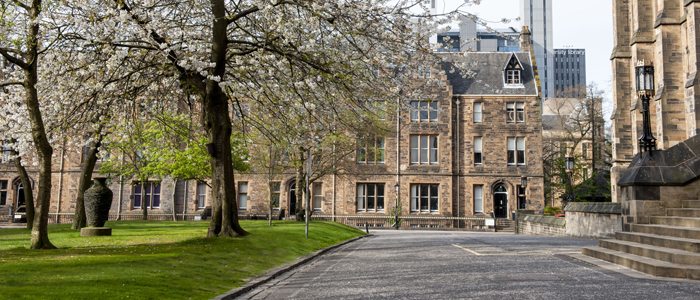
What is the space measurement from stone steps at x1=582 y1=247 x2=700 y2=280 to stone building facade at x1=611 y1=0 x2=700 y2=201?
13615 mm

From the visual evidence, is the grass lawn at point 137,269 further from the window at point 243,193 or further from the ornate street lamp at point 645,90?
the window at point 243,193

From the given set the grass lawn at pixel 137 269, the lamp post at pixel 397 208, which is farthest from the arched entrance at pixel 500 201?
the grass lawn at pixel 137 269

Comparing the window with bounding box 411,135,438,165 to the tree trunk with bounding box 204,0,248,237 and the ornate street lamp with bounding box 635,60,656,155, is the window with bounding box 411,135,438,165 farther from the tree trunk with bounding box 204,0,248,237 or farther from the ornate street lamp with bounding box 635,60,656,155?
the tree trunk with bounding box 204,0,248,237

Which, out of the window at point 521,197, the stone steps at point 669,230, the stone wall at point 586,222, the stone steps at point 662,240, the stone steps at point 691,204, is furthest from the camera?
the window at point 521,197

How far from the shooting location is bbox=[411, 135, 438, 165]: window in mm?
43906

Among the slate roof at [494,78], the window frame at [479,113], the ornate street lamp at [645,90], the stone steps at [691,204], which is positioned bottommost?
the stone steps at [691,204]

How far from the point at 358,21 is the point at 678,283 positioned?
797 centimetres

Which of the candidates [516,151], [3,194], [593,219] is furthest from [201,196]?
[593,219]

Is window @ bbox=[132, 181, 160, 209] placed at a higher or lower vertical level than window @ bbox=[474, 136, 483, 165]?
lower

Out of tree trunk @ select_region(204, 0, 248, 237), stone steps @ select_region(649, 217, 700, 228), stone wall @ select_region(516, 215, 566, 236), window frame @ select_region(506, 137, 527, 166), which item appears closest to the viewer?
stone steps @ select_region(649, 217, 700, 228)

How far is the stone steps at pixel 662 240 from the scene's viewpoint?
8914 millimetres

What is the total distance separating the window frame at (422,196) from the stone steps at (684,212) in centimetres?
3188

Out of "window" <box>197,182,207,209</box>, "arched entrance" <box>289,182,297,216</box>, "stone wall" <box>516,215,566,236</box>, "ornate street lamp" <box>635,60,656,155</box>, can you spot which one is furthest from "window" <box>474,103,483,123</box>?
"ornate street lamp" <box>635,60,656,155</box>

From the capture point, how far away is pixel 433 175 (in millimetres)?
43438
